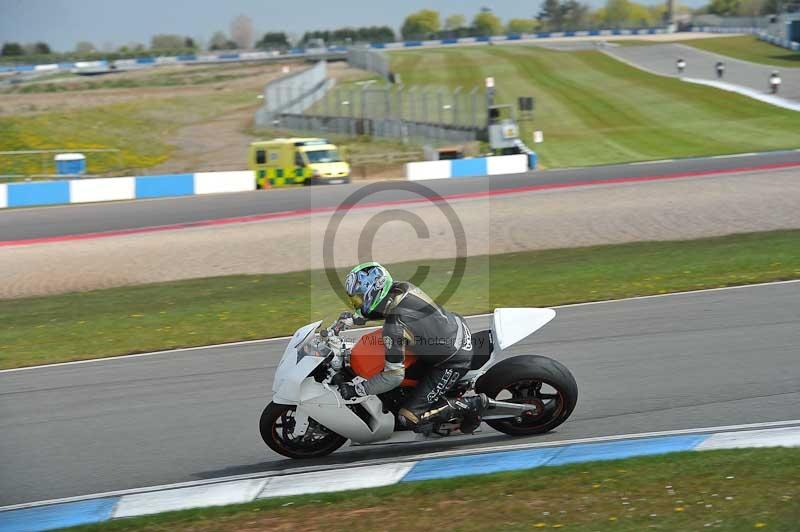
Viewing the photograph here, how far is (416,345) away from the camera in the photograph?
7.11 metres

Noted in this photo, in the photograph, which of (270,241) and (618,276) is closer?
(618,276)

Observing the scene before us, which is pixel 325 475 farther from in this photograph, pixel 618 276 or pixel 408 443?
pixel 618 276

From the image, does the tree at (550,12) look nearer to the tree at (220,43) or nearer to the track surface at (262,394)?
the tree at (220,43)

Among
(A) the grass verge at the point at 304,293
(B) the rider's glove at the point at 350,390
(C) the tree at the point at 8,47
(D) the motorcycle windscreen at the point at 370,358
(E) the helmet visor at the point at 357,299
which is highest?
(C) the tree at the point at 8,47

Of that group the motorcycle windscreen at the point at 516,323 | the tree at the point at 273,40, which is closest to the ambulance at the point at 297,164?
the motorcycle windscreen at the point at 516,323

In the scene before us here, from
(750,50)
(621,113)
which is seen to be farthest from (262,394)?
(750,50)

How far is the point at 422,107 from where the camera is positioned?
40875 mm

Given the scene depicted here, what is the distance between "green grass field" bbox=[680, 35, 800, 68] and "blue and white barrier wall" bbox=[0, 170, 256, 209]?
1723 inches

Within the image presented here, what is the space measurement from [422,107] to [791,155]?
639 inches

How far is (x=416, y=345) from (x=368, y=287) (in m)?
0.61

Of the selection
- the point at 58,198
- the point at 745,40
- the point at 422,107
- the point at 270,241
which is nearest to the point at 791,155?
the point at 422,107

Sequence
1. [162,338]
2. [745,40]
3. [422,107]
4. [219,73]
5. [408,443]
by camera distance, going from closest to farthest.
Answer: [408,443] → [162,338] → [422,107] → [745,40] → [219,73]

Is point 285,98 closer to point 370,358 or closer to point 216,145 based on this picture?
point 216,145

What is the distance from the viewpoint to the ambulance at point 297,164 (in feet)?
102
